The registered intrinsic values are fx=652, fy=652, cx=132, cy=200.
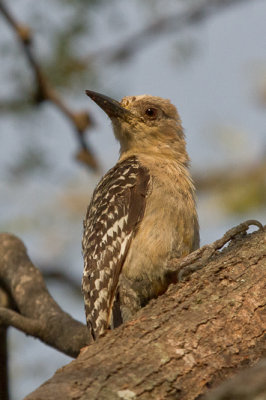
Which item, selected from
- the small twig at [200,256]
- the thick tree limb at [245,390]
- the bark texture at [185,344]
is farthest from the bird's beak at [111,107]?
the thick tree limb at [245,390]

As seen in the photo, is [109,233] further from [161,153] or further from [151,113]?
[151,113]

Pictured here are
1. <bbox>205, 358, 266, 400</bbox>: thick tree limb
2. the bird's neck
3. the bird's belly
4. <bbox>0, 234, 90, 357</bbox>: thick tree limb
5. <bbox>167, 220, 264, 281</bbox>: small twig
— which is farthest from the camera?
the bird's neck

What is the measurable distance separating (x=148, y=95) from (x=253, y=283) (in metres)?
3.81

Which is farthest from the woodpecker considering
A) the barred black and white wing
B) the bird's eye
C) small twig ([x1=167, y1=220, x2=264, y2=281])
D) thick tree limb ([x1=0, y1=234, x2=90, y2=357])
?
the bird's eye

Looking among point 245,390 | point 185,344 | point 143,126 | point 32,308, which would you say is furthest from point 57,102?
point 245,390

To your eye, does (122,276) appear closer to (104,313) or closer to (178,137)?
(104,313)

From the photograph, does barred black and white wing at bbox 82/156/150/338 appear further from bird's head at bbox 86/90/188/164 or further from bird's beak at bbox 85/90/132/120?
bird's beak at bbox 85/90/132/120

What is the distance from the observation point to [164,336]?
3924 mm

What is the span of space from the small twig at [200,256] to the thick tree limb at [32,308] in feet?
3.24

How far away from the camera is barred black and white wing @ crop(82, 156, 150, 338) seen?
18.5 ft

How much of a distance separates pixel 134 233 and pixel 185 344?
206 cm

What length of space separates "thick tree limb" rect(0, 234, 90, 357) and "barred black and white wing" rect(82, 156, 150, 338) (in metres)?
0.31

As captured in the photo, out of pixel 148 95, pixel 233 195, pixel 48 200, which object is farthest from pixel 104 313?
pixel 48 200

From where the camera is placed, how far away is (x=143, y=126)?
7273 mm
